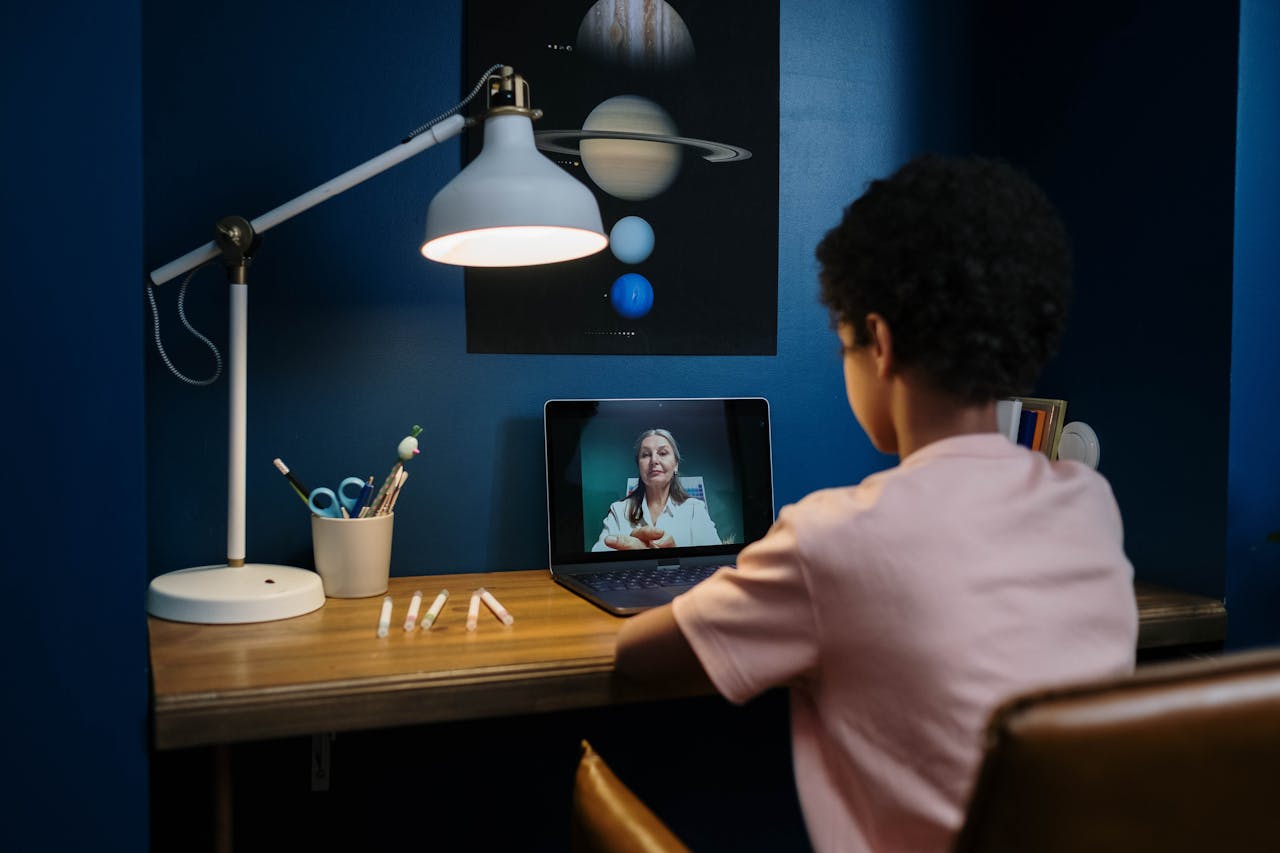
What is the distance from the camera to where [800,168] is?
180 cm

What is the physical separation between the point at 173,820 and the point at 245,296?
29.9 inches

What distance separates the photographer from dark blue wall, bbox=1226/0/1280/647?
4.67 feet

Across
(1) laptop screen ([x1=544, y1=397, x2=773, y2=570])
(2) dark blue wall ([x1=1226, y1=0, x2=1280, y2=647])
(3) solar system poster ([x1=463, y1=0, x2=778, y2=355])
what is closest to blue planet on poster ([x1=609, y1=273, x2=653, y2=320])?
(3) solar system poster ([x1=463, y1=0, x2=778, y2=355])

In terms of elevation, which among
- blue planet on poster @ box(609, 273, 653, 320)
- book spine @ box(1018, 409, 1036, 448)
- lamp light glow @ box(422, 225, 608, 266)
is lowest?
book spine @ box(1018, 409, 1036, 448)

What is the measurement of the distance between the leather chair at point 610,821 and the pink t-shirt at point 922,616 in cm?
14

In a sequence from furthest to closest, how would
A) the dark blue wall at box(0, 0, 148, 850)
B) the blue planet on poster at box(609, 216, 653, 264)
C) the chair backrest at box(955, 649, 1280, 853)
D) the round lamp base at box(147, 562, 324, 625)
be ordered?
the blue planet on poster at box(609, 216, 653, 264) → the round lamp base at box(147, 562, 324, 625) → the dark blue wall at box(0, 0, 148, 850) → the chair backrest at box(955, 649, 1280, 853)

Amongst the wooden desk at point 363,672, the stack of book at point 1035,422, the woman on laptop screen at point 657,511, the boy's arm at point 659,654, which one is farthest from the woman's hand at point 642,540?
the stack of book at point 1035,422

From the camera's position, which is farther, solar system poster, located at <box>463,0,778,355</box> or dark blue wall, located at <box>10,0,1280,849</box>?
solar system poster, located at <box>463,0,778,355</box>

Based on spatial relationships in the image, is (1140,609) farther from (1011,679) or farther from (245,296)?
(245,296)

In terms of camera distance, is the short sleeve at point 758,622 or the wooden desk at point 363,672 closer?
the short sleeve at point 758,622

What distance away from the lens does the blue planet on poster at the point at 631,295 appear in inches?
65.6

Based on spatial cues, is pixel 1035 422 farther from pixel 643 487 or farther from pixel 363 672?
pixel 363 672

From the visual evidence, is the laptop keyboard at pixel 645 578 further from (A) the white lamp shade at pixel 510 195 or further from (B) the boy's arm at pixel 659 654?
(A) the white lamp shade at pixel 510 195

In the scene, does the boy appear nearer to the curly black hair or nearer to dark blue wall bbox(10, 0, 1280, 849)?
the curly black hair
